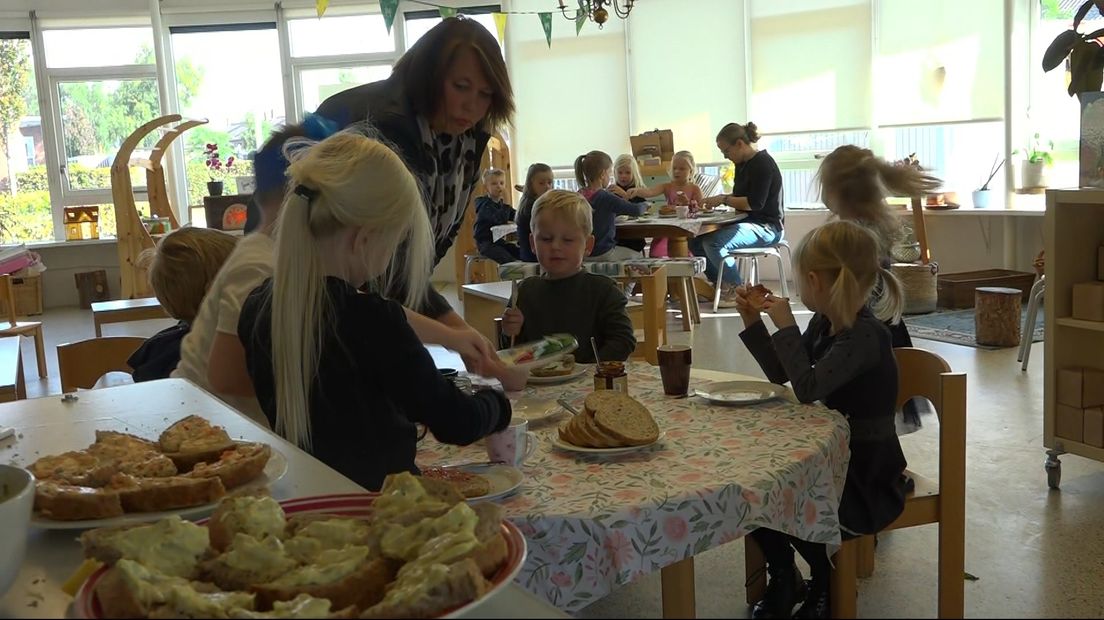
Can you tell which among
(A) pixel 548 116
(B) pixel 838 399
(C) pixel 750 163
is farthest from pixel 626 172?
(B) pixel 838 399

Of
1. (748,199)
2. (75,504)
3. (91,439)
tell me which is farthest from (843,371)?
(748,199)

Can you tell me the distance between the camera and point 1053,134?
6.93m

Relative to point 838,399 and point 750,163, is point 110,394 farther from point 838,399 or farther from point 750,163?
point 750,163

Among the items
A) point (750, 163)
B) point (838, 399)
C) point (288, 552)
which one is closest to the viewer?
point (288, 552)

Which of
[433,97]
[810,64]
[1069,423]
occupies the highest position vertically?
[810,64]

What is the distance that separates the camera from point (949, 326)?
589 cm

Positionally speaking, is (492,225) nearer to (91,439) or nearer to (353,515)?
(91,439)

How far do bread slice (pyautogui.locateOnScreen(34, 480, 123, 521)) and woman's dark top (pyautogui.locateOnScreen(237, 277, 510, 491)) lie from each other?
492mm

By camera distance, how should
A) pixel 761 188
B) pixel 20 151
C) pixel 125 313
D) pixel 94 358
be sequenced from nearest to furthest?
1. pixel 94 358
2. pixel 125 313
3. pixel 761 188
4. pixel 20 151

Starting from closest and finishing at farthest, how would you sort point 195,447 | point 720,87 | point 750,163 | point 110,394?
point 195,447, point 110,394, point 750,163, point 720,87

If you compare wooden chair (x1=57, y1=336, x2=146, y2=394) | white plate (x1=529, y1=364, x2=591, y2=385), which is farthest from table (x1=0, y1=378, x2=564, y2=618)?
wooden chair (x1=57, y1=336, x2=146, y2=394)

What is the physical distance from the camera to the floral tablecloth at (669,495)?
1.37 m

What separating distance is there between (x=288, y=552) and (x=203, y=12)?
9402mm

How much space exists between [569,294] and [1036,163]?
5374mm
